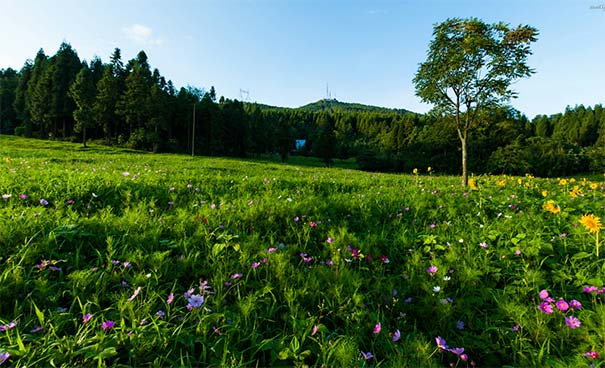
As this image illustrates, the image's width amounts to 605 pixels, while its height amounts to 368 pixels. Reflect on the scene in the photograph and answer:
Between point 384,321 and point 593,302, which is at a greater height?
point 593,302

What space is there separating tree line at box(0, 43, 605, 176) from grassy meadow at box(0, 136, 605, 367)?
29.7 meters

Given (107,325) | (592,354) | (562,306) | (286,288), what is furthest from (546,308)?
(107,325)

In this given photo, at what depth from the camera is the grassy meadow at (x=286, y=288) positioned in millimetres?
1803

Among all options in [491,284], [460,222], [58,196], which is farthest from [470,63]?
[58,196]

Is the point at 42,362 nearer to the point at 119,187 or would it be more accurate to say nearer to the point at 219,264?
the point at 219,264

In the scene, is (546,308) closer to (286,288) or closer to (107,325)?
(286,288)

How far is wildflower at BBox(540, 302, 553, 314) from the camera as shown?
2.18 m

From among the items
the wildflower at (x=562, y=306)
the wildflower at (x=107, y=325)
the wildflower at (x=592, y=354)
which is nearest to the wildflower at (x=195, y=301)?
the wildflower at (x=107, y=325)

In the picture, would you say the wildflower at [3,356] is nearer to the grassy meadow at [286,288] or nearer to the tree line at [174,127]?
the grassy meadow at [286,288]

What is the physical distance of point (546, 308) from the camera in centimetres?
221

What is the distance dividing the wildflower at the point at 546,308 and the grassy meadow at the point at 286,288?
5cm

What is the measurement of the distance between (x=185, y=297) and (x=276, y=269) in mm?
845

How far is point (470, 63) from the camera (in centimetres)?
932

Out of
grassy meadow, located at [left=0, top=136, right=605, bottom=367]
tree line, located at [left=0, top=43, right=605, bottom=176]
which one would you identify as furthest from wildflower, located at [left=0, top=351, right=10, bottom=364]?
tree line, located at [left=0, top=43, right=605, bottom=176]
